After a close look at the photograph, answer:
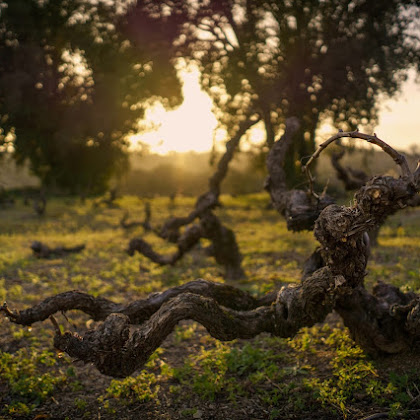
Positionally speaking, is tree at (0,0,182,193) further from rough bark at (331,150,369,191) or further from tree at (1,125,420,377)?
tree at (1,125,420,377)

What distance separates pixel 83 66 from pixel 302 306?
14.3m

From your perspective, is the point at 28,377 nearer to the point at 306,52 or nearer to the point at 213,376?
the point at 213,376

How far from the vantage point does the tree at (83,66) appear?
46.2 feet

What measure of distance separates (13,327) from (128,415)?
4.50 meters

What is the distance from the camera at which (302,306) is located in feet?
18.2

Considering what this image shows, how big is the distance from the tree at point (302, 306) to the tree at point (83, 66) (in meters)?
9.20

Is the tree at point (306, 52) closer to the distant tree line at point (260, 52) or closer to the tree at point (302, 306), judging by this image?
the distant tree line at point (260, 52)

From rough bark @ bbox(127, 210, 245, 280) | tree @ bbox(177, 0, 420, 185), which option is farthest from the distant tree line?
rough bark @ bbox(127, 210, 245, 280)

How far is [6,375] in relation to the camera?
6.84 metres

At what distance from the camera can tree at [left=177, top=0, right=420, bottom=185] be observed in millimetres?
13742

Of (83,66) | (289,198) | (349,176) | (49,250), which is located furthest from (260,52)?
(49,250)

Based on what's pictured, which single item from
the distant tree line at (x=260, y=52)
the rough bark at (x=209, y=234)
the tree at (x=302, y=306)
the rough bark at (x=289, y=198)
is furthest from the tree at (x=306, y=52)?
the tree at (x=302, y=306)

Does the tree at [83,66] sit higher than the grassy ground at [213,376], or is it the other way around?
the tree at [83,66]

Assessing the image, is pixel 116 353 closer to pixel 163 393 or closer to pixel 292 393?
pixel 163 393
